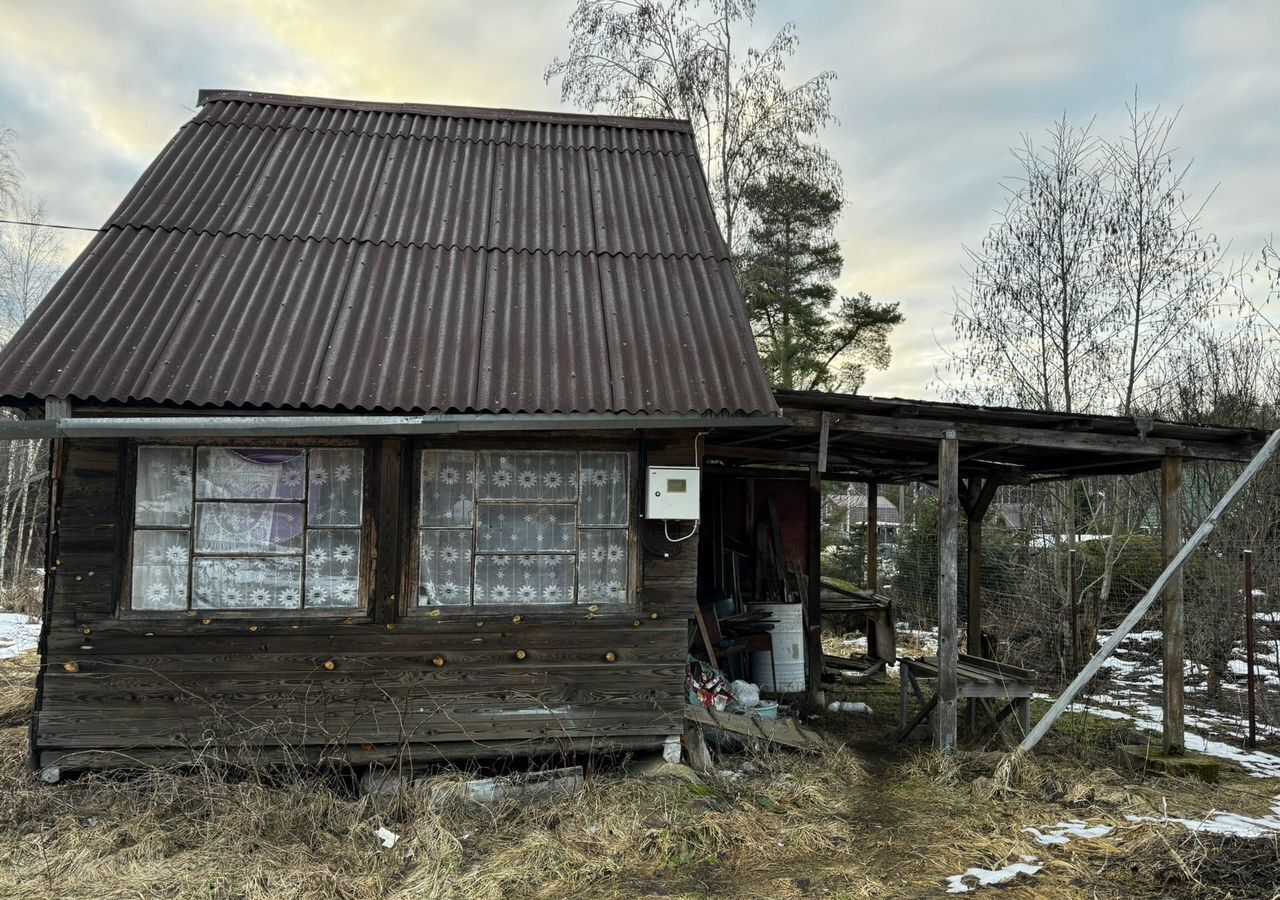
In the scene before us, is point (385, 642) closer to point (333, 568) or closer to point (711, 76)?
point (333, 568)

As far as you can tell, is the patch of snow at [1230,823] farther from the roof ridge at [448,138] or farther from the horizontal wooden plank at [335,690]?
the roof ridge at [448,138]

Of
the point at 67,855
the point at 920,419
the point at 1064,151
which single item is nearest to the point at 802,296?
the point at 1064,151

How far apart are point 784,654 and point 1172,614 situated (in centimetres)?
381

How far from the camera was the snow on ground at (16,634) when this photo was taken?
10.2 metres

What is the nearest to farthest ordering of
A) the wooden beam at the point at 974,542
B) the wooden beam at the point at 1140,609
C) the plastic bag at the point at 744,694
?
the wooden beam at the point at 1140,609
the plastic bag at the point at 744,694
the wooden beam at the point at 974,542

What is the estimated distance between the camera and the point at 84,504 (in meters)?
4.91

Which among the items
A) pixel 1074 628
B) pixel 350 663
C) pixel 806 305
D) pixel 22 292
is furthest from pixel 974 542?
pixel 22 292

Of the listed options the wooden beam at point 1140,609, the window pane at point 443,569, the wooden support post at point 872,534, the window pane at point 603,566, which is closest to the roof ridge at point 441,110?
the window pane at point 603,566

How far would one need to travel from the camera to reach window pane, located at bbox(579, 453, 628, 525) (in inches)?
210

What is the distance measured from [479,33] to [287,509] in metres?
8.42

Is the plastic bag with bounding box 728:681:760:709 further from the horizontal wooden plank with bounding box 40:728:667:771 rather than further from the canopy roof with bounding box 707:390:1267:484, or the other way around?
the canopy roof with bounding box 707:390:1267:484

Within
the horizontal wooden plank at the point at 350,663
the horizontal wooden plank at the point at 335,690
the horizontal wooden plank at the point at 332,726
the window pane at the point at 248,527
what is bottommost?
the horizontal wooden plank at the point at 332,726

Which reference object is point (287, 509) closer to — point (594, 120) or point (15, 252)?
point (594, 120)

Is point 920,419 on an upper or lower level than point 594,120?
lower
